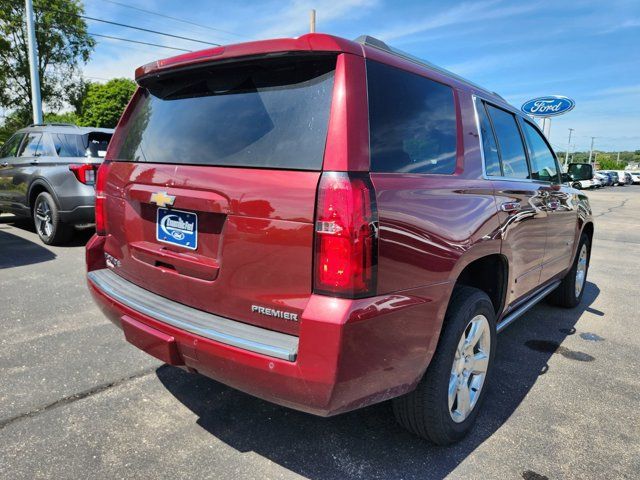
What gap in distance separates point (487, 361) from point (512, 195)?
1.06 meters

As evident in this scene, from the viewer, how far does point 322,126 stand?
1.90 m

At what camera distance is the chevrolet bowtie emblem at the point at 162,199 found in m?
2.25

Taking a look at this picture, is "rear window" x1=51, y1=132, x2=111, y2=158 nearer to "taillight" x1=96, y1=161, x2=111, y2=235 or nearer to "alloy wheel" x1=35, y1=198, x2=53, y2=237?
"alloy wheel" x1=35, y1=198, x2=53, y2=237

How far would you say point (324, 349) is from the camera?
1752mm

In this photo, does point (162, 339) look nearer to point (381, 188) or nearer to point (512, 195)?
point (381, 188)

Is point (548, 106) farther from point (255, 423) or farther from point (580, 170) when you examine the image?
point (255, 423)

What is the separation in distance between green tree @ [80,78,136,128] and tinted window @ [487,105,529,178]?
31.3 metres

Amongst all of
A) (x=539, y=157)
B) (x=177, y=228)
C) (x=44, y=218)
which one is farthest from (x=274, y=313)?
(x=44, y=218)

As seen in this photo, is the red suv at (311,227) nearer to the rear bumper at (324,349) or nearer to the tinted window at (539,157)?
the rear bumper at (324,349)

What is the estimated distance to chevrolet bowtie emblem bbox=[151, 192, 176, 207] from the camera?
2.25m

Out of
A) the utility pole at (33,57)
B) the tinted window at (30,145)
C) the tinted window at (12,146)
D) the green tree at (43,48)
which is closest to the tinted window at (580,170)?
the tinted window at (30,145)

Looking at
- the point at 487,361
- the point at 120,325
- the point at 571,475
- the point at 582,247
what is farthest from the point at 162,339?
the point at 582,247

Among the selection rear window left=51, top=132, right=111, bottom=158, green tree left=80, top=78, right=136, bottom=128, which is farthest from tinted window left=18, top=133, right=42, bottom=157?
green tree left=80, top=78, right=136, bottom=128

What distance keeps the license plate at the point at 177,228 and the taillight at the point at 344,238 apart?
0.69m
